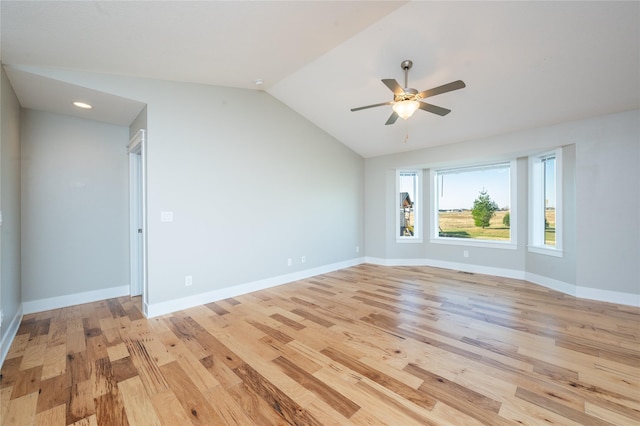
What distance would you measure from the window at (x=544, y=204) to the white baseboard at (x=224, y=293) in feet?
12.2

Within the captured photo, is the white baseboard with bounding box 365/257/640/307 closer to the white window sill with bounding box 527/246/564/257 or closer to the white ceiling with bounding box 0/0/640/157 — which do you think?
the white window sill with bounding box 527/246/564/257

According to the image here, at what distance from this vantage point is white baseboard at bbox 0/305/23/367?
224cm

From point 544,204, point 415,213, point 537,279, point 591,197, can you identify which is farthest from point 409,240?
point 591,197

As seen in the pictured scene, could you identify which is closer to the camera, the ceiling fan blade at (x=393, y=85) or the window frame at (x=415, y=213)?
the ceiling fan blade at (x=393, y=85)

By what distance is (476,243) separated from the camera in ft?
17.2

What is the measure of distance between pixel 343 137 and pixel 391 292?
Answer: 10.6ft

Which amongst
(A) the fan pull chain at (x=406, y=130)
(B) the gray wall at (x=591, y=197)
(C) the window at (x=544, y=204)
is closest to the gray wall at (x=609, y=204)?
(B) the gray wall at (x=591, y=197)

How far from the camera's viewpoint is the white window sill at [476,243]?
4.88 m

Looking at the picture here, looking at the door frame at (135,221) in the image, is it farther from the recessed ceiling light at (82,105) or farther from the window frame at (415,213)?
the window frame at (415,213)

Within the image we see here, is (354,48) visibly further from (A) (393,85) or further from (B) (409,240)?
(B) (409,240)

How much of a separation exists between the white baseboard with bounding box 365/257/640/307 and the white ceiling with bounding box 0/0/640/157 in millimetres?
2462

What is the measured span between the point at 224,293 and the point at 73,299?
1.96 metres

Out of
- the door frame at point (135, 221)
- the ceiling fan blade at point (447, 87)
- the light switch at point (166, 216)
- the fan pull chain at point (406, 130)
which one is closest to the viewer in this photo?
the ceiling fan blade at point (447, 87)

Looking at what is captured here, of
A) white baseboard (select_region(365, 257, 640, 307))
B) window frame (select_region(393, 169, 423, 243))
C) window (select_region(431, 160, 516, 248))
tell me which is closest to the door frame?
white baseboard (select_region(365, 257, 640, 307))
